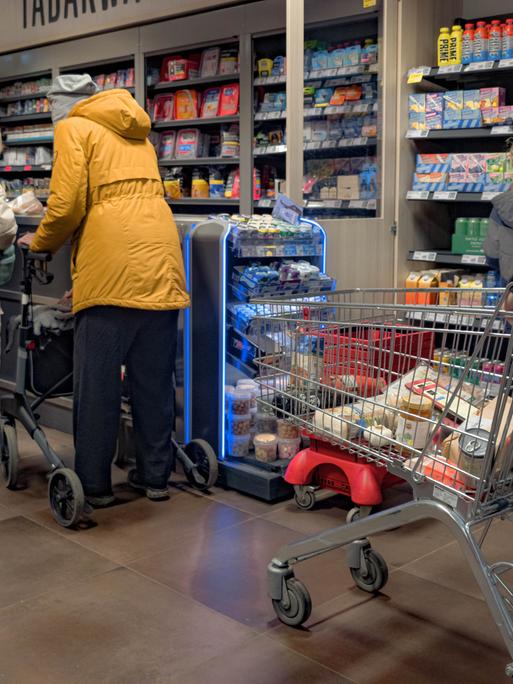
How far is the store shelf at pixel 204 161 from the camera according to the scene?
24.1 feet

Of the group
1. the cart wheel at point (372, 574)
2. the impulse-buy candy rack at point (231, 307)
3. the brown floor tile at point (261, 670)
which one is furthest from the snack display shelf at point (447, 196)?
the brown floor tile at point (261, 670)

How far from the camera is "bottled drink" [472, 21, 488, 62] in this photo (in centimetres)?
485

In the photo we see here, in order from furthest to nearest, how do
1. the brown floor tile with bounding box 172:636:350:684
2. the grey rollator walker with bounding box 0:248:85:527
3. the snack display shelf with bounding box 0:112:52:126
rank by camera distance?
the snack display shelf with bounding box 0:112:52:126
the grey rollator walker with bounding box 0:248:85:527
the brown floor tile with bounding box 172:636:350:684

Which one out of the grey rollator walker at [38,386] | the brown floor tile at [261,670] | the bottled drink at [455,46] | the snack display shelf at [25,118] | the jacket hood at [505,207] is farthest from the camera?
the snack display shelf at [25,118]

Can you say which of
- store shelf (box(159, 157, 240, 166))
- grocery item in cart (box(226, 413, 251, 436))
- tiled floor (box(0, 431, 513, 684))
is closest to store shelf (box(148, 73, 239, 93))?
store shelf (box(159, 157, 240, 166))

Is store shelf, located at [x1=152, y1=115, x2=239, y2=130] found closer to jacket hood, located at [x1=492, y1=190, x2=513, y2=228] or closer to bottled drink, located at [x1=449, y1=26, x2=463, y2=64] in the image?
bottled drink, located at [x1=449, y1=26, x2=463, y2=64]

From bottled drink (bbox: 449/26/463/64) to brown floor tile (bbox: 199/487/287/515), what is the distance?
8.96 feet

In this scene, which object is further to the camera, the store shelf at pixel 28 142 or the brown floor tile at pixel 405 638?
the store shelf at pixel 28 142

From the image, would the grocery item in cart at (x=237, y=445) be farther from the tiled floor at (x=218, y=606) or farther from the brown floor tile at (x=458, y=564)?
the brown floor tile at (x=458, y=564)

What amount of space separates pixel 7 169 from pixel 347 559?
8.17m

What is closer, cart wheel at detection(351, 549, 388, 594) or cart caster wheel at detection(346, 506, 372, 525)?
cart wheel at detection(351, 549, 388, 594)

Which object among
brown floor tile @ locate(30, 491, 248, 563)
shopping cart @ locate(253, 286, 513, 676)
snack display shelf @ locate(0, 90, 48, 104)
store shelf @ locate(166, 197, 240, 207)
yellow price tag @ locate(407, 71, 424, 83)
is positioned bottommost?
brown floor tile @ locate(30, 491, 248, 563)

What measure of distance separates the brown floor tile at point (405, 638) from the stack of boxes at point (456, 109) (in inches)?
113

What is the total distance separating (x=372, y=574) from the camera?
2967mm
